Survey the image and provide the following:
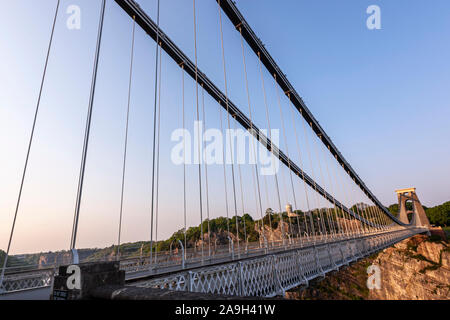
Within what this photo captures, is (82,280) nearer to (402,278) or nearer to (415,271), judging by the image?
(415,271)

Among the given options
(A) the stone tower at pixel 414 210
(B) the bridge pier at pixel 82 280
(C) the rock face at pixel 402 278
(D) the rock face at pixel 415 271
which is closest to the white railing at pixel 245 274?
(B) the bridge pier at pixel 82 280

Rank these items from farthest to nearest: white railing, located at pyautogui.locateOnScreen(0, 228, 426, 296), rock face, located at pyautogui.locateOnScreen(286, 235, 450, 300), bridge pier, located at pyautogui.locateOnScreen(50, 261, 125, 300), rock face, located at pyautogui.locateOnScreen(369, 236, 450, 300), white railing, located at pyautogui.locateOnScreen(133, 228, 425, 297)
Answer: rock face, located at pyautogui.locateOnScreen(286, 235, 450, 300), rock face, located at pyautogui.locateOnScreen(369, 236, 450, 300), white railing, located at pyautogui.locateOnScreen(0, 228, 426, 296), white railing, located at pyautogui.locateOnScreen(133, 228, 425, 297), bridge pier, located at pyautogui.locateOnScreen(50, 261, 125, 300)

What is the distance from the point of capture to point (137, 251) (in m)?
9.96

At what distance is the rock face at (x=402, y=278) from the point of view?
1341 inches

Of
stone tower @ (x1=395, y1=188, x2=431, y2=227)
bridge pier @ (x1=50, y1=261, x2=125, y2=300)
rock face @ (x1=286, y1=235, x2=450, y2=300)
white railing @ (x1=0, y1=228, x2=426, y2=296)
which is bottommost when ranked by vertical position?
rock face @ (x1=286, y1=235, x2=450, y2=300)

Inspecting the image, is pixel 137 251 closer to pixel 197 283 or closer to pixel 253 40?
pixel 197 283

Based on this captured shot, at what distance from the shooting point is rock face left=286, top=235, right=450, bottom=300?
34.1m

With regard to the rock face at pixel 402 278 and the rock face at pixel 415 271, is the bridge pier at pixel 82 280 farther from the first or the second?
the rock face at pixel 415 271

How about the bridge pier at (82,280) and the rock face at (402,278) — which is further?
the rock face at (402,278)

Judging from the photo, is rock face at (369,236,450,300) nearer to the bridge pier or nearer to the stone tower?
the stone tower

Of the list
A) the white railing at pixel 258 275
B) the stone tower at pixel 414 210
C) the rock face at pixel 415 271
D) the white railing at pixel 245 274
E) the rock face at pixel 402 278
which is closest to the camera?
the white railing at pixel 258 275

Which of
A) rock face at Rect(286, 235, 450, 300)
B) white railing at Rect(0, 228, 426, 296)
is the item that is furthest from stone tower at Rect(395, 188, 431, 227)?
white railing at Rect(0, 228, 426, 296)

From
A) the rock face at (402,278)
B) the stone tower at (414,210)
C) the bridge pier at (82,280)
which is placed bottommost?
the rock face at (402,278)
